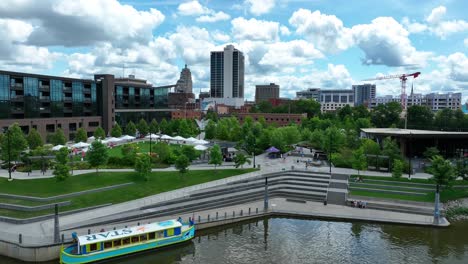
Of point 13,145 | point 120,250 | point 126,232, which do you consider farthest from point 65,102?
point 120,250

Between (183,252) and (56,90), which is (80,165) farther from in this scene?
(56,90)

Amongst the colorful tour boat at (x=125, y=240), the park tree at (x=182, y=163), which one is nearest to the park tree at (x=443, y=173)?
the colorful tour boat at (x=125, y=240)

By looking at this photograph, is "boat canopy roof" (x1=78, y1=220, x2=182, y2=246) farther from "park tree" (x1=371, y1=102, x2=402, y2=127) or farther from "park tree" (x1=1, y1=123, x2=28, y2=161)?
"park tree" (x1=371, y1=102, x2=402, y2=127)

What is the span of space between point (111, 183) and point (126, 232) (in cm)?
1310

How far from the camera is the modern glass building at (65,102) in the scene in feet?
236

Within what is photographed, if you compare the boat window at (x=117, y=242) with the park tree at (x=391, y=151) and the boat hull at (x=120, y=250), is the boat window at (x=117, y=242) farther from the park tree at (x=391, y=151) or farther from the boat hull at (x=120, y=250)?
the park tree at (x=391, y=151)

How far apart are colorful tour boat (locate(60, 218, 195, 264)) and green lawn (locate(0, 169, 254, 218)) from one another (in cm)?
795

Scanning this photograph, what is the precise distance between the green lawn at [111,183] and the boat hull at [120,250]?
8349 mm

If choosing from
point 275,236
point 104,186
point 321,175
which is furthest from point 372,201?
point 104,186

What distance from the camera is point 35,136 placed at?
5609 centimetres

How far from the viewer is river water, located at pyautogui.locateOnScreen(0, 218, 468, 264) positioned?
2662cm

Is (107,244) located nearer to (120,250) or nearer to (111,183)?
(120,250)

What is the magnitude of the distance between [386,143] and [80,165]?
142ft

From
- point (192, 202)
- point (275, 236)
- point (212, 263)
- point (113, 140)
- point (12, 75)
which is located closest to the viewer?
point (212, 263)
